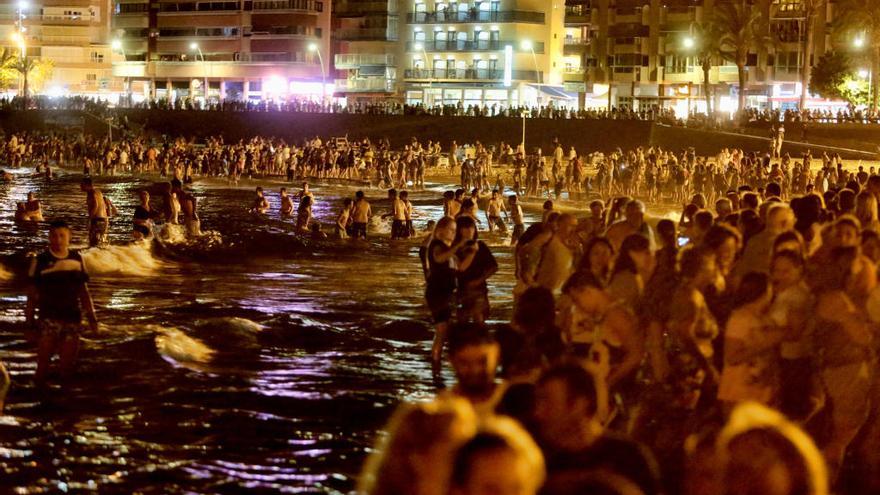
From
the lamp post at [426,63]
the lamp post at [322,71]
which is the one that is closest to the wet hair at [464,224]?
the lamp post at [426,63]

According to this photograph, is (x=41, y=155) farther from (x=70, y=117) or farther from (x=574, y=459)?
(x=574, y=459)

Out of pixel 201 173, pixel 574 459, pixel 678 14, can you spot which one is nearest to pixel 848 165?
pixel 201 173

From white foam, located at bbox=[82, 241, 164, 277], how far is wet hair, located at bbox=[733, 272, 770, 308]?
44.7 ft

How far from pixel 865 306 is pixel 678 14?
260ft

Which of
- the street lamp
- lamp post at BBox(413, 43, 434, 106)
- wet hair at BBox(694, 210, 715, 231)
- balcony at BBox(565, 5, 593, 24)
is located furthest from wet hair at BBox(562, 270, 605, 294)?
balcony at BBox(565, 5, 593, 24)

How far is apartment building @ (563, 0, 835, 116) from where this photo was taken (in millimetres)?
74875

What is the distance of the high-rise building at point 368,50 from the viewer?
271 ft

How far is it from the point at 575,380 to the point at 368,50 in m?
82.5

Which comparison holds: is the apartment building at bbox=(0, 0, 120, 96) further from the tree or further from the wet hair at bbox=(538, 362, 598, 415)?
the wet hair at bbox=(538, 362, 598, 415)

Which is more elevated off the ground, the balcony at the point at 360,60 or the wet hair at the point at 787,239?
the balcony at the point at 360,60

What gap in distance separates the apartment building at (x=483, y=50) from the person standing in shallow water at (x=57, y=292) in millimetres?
65920

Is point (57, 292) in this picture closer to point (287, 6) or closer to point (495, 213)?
point (495, 213)

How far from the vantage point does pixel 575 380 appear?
12.0 feet

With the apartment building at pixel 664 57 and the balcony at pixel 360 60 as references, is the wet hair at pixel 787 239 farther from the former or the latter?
the balcony at pixel 360 60
